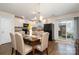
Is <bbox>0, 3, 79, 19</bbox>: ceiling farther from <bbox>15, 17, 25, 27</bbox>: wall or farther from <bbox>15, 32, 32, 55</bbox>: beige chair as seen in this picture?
<bbox>15, 32, 32, 55</bbox>: beige chair

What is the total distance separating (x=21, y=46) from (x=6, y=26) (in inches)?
22.2

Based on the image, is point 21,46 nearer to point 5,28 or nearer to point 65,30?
point 5,28

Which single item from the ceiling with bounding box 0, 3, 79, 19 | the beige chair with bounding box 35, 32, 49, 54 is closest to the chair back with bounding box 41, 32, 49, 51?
the beige chair with bounding box 35, 32, 49, 54

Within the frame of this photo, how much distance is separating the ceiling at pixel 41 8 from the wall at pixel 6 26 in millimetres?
121

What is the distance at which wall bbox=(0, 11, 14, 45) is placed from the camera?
6.26 ft

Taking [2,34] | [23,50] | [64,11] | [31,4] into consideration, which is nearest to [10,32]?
[2,34]

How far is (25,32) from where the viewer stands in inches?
78.4

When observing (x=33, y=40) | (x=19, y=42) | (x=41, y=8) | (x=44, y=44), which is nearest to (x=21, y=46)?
(x=19, y=42)

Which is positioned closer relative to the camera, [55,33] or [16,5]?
[16,5]

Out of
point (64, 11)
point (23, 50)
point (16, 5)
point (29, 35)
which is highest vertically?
point (16, 5)

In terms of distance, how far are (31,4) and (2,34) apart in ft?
3.00

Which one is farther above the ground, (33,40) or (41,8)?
(41,8)

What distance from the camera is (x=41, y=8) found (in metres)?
1.92
